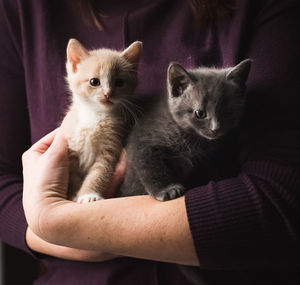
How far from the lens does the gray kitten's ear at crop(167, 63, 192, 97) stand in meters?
1.06

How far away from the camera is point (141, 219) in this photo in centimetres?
91

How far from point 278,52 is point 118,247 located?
679 mm

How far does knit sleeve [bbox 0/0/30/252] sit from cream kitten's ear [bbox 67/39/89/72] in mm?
234

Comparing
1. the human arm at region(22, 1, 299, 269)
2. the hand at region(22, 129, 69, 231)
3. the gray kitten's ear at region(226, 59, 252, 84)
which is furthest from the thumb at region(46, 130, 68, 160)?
the gray kitten's ear at region(226, 59, 252, 84)

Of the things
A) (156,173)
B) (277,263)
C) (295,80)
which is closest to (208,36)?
(295,80)

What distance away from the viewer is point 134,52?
1194mm

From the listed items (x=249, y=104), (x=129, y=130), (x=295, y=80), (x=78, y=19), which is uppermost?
(x=78, y=19)

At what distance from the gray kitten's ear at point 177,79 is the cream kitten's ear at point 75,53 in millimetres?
348

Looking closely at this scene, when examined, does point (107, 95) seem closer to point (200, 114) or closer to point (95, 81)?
point (95, 81)

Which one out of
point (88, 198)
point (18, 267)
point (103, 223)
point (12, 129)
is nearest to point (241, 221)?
point (103, 223)

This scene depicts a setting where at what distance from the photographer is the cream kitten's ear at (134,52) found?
3.87 feet

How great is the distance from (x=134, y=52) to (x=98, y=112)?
0.87 feet

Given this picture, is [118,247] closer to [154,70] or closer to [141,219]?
[141,219]

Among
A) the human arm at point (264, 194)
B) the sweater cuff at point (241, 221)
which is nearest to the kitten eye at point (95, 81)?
the human arm at point (264, 194)
